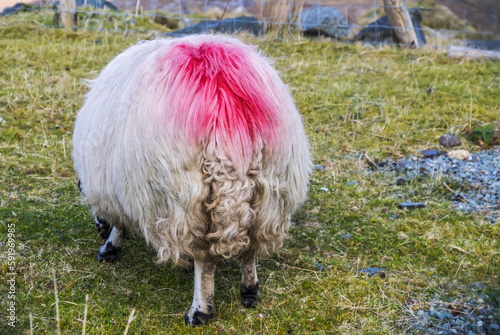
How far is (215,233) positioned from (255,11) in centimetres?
731

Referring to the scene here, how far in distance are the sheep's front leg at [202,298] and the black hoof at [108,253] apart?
0.85 metres

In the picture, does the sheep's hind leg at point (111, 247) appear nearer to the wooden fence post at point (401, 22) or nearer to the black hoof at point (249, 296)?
the black hoof at point (249, 296)

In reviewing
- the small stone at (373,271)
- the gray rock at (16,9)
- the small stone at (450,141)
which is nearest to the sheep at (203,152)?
the small stone at (373,271)

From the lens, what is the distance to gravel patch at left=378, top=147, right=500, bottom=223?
414 centimetres

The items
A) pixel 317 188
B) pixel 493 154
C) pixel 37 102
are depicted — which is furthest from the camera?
pixel 37 102

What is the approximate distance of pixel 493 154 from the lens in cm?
484

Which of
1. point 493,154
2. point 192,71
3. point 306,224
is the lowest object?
point 306,224

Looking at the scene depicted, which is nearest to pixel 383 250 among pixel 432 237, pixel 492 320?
pixel 432 237

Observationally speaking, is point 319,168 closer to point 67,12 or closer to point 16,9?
point 67,12

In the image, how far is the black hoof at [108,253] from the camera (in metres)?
3.40

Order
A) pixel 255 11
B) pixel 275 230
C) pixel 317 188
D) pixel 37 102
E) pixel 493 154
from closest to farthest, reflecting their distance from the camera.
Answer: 1. pixel 275 230
2. pixel 317 188
3. pixel 493 154
4. pixel 37 102
5. pixel 255 11

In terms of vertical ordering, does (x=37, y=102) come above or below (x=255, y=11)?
below

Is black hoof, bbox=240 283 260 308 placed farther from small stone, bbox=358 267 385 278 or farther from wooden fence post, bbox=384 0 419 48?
wooden fence post, bbox=384 0 419 48

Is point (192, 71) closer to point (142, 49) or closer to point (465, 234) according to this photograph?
point (142, 49)
